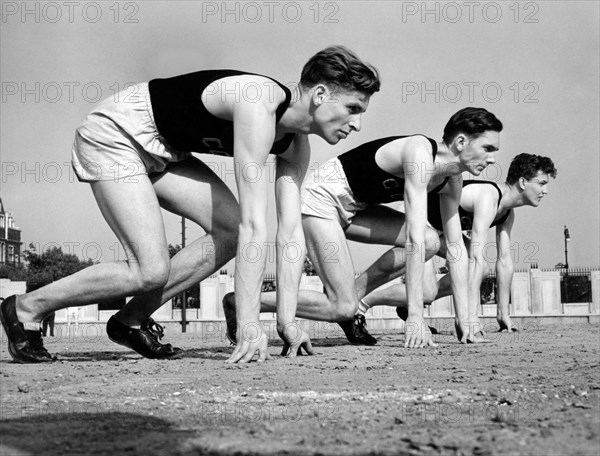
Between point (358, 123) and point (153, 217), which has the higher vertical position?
point (358, 123)

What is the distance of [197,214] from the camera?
15.6 feet

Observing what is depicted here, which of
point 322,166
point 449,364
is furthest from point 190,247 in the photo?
point 322,166

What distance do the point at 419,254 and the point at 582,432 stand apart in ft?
12.8

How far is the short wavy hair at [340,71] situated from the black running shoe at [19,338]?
205cm

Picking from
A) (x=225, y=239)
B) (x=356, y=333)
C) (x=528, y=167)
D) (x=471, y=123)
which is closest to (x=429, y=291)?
(x=356, y=333)

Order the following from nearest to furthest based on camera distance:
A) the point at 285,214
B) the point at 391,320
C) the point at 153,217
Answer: the point at 153,217
the point at 285,214
the point at 391,320

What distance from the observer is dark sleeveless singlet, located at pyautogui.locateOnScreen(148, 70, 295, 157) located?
4.45 m

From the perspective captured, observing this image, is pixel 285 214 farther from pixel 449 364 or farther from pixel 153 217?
pixel 449 364

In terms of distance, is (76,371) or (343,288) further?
(343,288)

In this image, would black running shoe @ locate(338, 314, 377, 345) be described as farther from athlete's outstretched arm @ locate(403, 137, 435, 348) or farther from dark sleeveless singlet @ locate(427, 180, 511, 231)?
dark sleeveless singlet @ locate(427, 180, 511, 231)

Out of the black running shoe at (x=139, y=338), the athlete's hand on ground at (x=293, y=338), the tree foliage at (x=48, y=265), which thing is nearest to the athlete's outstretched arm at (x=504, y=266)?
the athlete's hand on ground at (x=293, y=338)

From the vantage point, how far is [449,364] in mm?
4508

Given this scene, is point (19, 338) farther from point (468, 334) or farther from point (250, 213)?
point (468, 334)

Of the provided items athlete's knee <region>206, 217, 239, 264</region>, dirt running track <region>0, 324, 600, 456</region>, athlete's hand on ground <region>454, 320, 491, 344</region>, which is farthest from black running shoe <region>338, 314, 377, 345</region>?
athlete's knee <region>206, 217, 239, 264</region>
